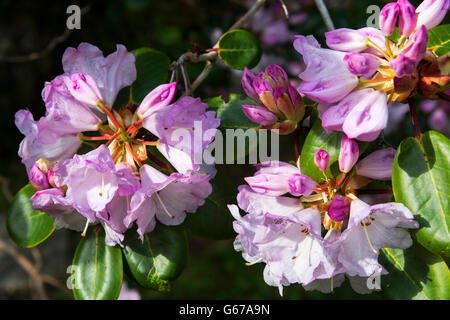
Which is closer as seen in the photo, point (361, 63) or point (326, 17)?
point (361, 63)

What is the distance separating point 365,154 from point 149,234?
0.57 meters

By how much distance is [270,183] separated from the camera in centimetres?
97

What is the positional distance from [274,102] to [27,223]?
0.74 meters

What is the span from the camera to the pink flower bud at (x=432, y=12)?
94 centimetres

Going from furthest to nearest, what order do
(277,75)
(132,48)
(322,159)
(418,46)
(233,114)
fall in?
(132,48), (233,114), (277,75), (322,159), (418,46)

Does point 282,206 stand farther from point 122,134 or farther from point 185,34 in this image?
point 185,34

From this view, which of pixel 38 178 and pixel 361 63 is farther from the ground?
pixel 361 63

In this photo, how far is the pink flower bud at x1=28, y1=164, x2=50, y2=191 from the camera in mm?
1107

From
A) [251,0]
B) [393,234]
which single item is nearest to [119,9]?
[251,0]

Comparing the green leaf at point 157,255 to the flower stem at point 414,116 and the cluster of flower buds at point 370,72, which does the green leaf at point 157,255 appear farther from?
the flower stem at point 414,116

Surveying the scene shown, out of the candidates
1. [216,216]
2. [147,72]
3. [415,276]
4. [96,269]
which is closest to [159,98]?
[147,72]

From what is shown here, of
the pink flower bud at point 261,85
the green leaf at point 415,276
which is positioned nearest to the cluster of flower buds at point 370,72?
the pink flower bud at point 261,85

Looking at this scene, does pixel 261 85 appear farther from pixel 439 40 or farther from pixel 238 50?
pixel 439 40

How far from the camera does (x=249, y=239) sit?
0.98 m
